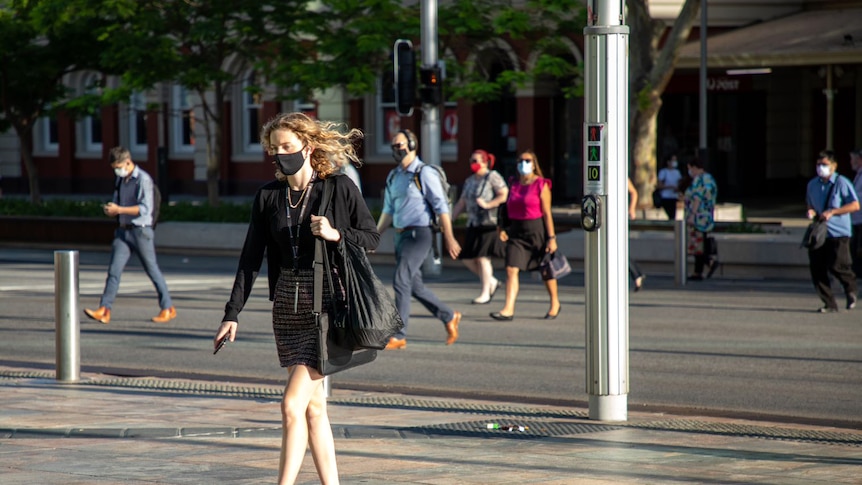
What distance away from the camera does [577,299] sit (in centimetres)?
1692

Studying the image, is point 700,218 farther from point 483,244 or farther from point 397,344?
point 397,344

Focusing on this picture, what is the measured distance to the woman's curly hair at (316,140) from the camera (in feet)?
19.3

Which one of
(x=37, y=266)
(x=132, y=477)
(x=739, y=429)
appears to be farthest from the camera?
(x=37, y=266)

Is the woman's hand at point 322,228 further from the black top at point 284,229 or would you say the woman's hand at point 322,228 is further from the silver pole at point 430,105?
the silver pole at point 430,105

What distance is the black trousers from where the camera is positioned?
15070 mm

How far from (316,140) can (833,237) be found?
33.9 ft

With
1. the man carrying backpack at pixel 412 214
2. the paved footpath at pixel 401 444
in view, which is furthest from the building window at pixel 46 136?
the paved footpath at pixel 401 444

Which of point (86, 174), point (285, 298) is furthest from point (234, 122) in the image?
point (285, 298)

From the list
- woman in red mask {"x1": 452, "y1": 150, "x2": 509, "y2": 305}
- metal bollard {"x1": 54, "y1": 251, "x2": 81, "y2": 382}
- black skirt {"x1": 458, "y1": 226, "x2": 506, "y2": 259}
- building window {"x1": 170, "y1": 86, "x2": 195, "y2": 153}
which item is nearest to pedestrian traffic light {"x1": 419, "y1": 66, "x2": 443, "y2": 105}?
woman in red mask {"x1": 452, "y1": 150, "x2": 509, "y2": 305}

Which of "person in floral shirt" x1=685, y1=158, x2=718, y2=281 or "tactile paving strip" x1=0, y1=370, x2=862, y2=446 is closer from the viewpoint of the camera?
"tactile paving strip" x1=0, y1=370, x2=862, y2=446

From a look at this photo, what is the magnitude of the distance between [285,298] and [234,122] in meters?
36.7

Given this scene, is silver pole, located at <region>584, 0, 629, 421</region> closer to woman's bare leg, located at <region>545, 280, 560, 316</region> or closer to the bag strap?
woman's bare leg, located at <region>545, 280, 560, 316</region>

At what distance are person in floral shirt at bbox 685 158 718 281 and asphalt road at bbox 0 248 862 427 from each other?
30.0 inches

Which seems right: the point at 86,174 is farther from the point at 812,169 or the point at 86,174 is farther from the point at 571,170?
the point at 812,169
